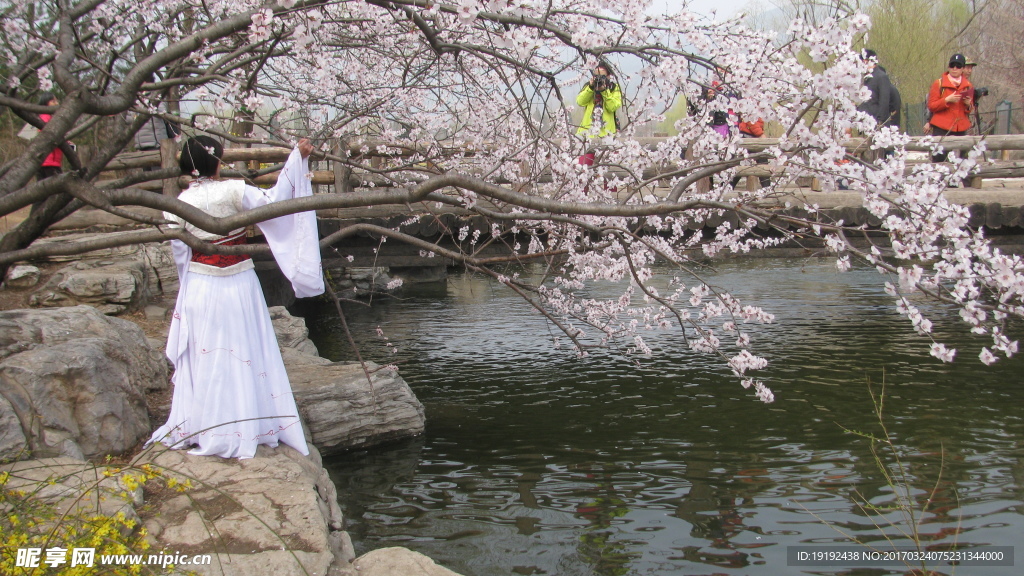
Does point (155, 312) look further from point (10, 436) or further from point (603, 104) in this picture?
point (603, 104)

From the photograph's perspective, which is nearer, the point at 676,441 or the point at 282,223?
the point at 282,223

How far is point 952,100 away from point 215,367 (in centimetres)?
968

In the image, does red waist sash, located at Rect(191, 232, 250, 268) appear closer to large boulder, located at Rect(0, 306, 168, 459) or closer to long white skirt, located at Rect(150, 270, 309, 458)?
long white skirt, located at Rect(150, 270, 309, 458)

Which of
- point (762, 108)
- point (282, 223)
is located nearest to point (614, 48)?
point (762, 108)

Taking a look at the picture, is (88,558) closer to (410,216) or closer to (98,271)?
(98,271)

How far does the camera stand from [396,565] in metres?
3.48

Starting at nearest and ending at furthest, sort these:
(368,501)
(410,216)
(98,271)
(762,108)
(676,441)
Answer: (762,108), (368,501), (676,441), (98,271), (410,216)

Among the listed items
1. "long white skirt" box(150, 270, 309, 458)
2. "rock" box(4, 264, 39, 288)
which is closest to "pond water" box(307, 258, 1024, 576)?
"long white skirt" box(150, 270, 309, 458)

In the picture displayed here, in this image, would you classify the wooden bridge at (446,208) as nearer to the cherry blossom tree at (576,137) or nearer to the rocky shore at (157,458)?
the cherry blossom tree at (576,137)

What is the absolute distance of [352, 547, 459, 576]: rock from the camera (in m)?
3.42

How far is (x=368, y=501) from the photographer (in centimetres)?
527

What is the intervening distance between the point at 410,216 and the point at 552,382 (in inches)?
107

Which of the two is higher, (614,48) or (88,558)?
(614,48)

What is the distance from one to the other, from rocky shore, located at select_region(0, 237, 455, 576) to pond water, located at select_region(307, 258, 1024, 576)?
Answer: 61 cm
